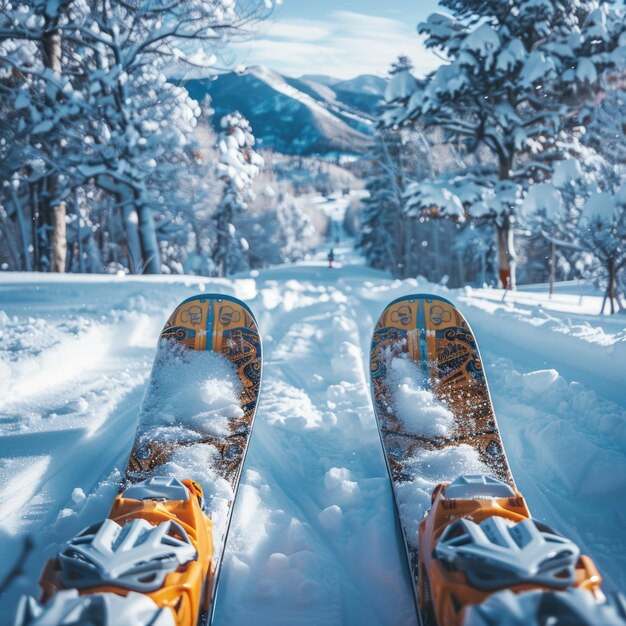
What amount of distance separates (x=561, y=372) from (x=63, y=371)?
422cm

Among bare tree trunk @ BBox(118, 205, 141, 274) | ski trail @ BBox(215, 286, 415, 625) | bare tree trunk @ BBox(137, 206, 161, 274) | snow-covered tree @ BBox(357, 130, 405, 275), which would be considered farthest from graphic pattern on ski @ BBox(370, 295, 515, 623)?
snow-covered tree @ BBox(357, 130, 405, 275)

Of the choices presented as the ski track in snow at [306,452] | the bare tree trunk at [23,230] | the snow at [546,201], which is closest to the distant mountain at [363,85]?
the snow at [546,201]

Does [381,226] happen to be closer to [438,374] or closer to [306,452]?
[438,374]

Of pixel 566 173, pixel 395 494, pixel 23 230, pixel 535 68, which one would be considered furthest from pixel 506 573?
pixel 23 230

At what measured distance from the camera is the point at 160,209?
12.0m

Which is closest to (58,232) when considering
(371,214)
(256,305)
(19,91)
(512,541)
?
(19,91)

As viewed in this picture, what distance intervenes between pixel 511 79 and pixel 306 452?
32.6 feet

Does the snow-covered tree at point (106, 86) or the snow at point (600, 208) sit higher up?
the snow-covered tree at point (106, 86)

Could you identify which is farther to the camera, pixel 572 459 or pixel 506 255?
pixel 506 255

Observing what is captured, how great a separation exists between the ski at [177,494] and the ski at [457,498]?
0.81 meters

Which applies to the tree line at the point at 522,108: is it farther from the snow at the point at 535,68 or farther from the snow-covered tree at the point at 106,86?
the snow-covered tree at the point at 106,86

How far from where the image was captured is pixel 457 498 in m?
1.74

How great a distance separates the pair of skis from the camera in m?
1.21

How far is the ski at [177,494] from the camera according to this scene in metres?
1.28
